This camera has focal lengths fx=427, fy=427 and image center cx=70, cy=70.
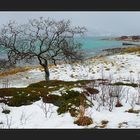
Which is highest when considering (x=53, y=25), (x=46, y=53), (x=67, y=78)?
(x=53, y=25)

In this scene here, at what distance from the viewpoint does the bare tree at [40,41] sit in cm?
1856

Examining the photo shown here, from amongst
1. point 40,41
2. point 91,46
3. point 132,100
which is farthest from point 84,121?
point 91,46

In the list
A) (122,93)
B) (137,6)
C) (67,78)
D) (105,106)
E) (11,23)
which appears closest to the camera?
(137,6)

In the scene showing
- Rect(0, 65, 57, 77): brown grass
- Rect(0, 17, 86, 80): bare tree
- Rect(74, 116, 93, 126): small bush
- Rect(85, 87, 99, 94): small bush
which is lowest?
Rect(74, 116, 93, 126): small bush

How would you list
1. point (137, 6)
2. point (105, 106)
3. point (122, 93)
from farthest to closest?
point (122, 93) < point (105, 106) < point (137, 6)

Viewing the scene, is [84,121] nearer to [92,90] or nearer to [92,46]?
[92,90]

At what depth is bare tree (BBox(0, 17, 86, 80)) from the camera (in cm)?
1856

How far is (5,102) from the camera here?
37.3 ft

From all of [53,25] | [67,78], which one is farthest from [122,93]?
[67,78]

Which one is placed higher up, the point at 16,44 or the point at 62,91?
the point at 16,44

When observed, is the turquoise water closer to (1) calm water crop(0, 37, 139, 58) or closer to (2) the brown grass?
(1) calm water crop(0, 37, 139, 58)

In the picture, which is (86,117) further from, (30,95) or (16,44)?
(16,44)

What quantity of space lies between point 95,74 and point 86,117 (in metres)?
11.2

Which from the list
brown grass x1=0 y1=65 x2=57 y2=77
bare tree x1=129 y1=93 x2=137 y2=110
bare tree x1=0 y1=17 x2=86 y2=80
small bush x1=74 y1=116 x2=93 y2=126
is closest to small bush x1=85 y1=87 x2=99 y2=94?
bare tree x1=129 y1=93 x2=137 y2=110
